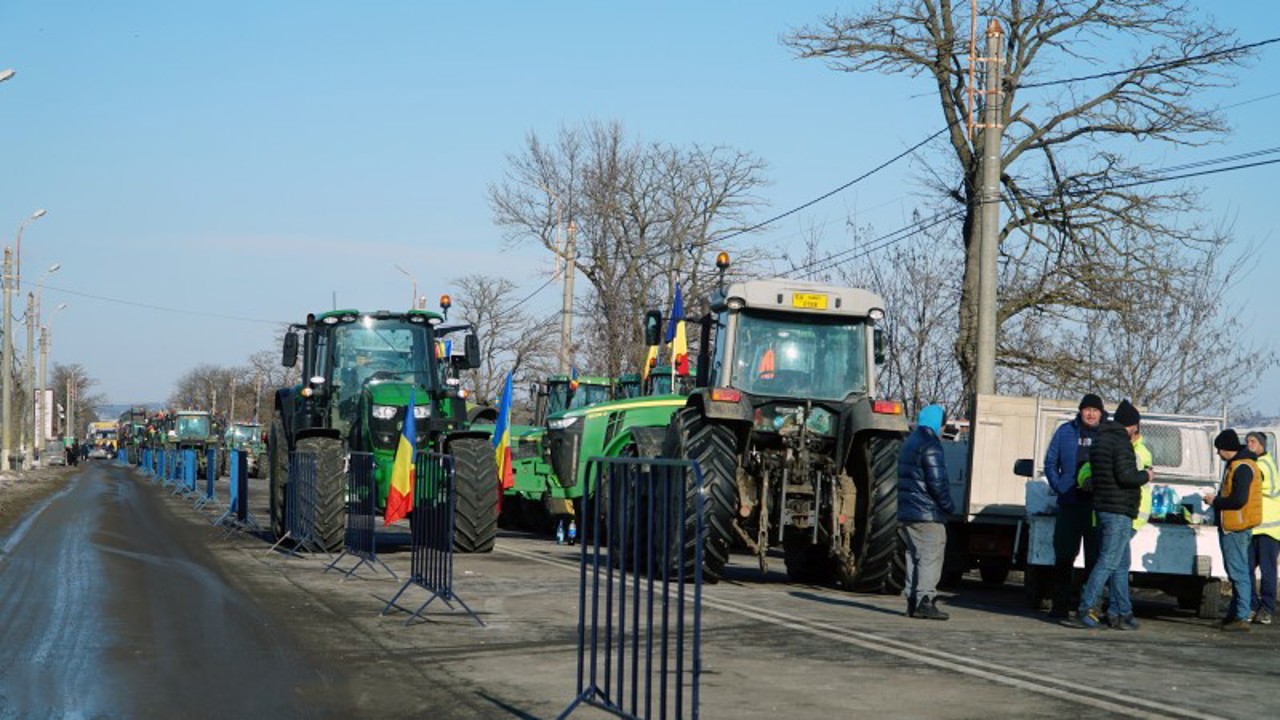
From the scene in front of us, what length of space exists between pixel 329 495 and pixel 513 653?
933 centimetres

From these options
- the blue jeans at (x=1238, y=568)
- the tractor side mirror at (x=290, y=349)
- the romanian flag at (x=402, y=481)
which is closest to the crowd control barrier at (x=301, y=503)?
the tractor side mirror at (x=290, y=349)

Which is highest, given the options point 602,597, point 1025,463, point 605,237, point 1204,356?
point 605,237

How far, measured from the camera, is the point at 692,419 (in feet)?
54.9

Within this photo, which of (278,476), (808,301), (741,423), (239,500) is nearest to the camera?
(741,423)

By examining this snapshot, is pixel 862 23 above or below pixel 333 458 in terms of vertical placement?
above

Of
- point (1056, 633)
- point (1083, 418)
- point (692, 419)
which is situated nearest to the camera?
point (1056, 633)

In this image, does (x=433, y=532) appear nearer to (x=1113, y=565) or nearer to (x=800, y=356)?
(x=800, y=356)

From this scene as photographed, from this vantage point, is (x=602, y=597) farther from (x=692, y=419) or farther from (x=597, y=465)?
(x=597, y=465)

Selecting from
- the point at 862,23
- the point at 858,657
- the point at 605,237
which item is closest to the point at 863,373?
the point at 858,657

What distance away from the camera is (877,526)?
1619 centimetres

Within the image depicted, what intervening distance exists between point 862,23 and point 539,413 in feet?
32.7

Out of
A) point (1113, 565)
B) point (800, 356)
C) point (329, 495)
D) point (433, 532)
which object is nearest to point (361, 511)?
point (329, 495)

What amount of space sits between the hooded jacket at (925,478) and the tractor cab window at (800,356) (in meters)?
2.95

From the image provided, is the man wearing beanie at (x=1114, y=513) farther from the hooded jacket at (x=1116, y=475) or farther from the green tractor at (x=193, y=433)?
the green tractor at (x=193, y=433)
